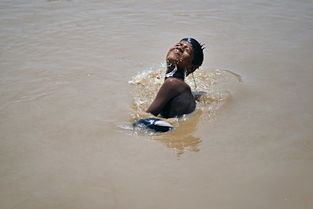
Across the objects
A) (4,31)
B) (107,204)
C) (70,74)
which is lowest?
(107,204)

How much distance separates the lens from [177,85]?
3.55m

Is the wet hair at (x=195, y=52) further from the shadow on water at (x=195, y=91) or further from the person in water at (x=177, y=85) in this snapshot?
the shadow on water at (x=195, y=91)

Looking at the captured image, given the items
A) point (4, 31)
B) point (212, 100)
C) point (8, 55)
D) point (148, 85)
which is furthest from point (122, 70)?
point (4, 31)

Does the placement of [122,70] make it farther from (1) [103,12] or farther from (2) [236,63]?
(1) [103,12]

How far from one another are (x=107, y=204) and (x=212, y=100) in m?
2.19

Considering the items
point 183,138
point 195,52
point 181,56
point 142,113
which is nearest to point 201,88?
point 195,52

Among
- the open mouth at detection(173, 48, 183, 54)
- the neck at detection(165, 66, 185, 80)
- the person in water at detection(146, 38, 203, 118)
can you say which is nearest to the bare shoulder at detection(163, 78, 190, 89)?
the person in water at detection(146, 38, 203, 118)

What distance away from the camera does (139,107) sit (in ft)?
13.2

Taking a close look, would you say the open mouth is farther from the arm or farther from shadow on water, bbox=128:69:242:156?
shadow on water, bbox=128:69:242:156

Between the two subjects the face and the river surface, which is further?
the face

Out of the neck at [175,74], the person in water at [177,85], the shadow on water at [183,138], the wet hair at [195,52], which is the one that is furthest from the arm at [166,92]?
the wet hair at [195,52]

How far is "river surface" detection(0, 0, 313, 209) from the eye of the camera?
254 centimetres

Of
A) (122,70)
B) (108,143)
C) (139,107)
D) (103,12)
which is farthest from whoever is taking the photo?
(103,12)

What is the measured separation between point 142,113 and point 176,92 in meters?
0.47
